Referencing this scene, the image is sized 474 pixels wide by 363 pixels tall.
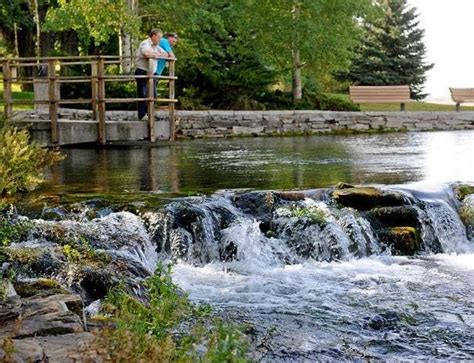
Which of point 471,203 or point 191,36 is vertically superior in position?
point 191,36

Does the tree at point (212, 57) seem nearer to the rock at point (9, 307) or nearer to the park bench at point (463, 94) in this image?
the park bench at point (463, 94)

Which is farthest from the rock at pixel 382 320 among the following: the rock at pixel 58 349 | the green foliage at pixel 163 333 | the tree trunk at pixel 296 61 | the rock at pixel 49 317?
the tree trunk at pixel 296 61

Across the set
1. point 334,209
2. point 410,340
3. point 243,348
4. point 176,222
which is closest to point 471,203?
point 334,209

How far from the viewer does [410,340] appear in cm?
550

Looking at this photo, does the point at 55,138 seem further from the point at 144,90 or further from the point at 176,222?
the point at 176,222

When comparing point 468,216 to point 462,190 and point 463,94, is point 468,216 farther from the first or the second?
point 463,94

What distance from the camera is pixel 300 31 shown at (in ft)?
79.4

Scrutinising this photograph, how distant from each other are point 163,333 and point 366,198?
5.17 meters

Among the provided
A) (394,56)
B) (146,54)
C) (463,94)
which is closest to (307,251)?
A: (146,54)

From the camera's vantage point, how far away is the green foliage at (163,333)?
379 centimetres

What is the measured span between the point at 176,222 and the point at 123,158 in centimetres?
575

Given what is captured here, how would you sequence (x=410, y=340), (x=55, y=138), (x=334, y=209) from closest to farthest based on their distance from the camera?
(x=410, y=340) < (x=334, y=209) < (x=55, y=138)

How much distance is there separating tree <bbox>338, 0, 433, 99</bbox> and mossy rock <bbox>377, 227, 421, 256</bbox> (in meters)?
26.5

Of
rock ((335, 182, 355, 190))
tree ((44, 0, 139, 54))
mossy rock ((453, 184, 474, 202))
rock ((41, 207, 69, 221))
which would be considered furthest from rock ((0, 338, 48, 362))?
tree ((44, 0, 139, 54))
